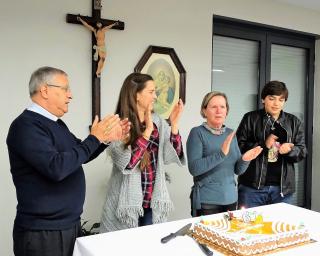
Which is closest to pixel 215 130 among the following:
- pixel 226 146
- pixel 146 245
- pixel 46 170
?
pixel 226 146

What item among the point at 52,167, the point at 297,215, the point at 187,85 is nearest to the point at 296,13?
the point at 187,85

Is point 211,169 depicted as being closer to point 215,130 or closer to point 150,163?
point 215,130

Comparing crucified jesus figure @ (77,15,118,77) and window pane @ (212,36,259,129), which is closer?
crucified jesus figure @ (77,15,118,77)

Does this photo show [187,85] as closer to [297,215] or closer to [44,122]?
[297,215]

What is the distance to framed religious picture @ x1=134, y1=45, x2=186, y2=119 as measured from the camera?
9.77 ft

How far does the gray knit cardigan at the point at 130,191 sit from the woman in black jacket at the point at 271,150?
65 cm

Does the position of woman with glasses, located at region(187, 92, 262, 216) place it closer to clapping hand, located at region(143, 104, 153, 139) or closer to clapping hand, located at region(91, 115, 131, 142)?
clapping hand, located at region(143, 104, 153, 139)

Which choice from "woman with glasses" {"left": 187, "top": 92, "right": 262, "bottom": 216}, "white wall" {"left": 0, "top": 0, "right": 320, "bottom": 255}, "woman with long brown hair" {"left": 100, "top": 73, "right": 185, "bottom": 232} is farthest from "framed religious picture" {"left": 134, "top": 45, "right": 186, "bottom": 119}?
"woman with long brown hair" {"left": 100, "top": 73, "right": 185, "bottom": 232}

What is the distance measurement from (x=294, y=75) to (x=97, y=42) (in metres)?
2.58

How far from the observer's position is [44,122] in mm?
1525

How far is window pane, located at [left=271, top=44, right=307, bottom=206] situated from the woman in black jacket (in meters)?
1.73

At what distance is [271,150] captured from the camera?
7.82ft

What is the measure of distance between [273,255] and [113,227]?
905 millimetres

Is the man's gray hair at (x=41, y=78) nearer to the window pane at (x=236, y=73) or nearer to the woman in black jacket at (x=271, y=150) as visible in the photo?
the woman in black jacket at (x=271, y=150)
